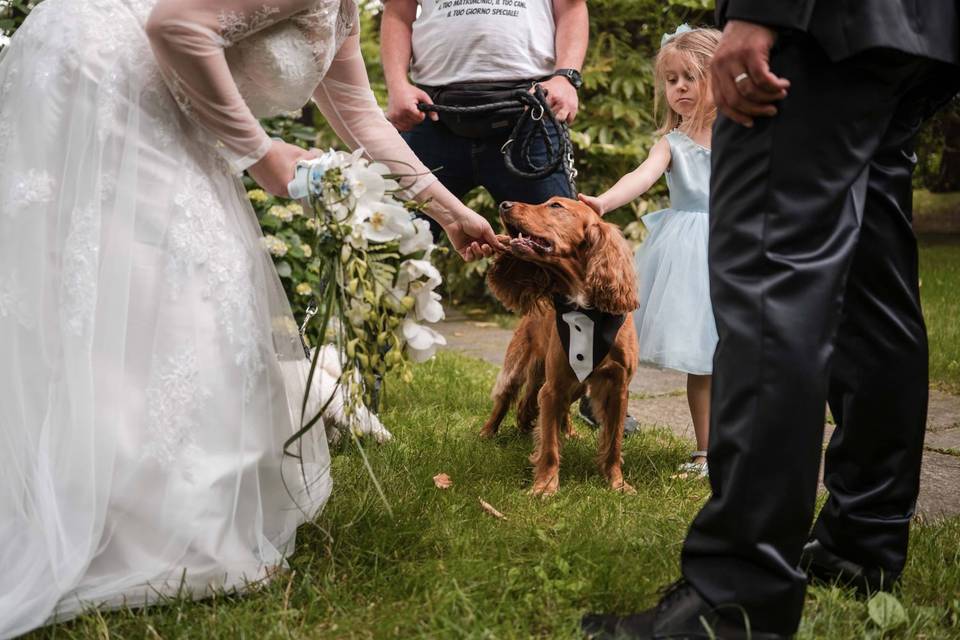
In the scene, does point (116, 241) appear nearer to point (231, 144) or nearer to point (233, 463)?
point (231, 144)

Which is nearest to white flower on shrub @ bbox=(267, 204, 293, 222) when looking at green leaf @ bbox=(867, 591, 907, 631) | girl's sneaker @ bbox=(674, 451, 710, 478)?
girl's sneaker @ bbox=(674, 451, 710, 478)

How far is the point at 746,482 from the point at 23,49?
211cm

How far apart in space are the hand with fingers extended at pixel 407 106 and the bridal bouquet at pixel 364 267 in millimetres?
1365

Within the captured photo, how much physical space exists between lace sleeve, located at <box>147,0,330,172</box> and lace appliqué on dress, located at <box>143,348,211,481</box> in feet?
1.77

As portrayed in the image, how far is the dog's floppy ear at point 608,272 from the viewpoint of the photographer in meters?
3.31

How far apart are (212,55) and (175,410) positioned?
86cm

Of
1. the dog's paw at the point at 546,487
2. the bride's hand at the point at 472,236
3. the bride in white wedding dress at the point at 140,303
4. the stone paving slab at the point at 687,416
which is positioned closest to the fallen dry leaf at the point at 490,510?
the dog's paw at the point at 546,487

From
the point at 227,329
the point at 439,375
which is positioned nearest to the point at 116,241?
the point at 227,329

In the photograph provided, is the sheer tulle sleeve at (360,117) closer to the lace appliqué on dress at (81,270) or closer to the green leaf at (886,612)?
the lace appliqué on dress at (81,270)

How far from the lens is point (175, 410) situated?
2.29 metres

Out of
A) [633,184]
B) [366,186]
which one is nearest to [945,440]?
[633,184]

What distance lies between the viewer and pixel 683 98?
3900mm

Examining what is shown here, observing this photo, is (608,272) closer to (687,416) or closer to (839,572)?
(839,572)

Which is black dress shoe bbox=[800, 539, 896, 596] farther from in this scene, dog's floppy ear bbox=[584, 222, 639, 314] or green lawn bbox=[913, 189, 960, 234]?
green lawn bbox=[913, 189, 960, 234]
